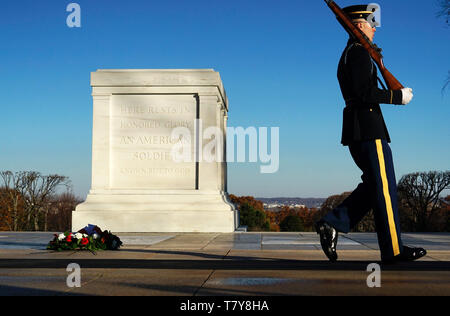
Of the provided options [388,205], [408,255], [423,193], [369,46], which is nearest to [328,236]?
[388,205]

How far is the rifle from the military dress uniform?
0.08 metres

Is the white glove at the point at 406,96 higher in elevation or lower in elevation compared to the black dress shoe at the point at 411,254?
higher

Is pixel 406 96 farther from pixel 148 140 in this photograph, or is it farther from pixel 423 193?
pixel 423 193

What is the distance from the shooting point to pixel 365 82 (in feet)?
15.8

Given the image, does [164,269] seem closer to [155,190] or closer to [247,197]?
[155,190]

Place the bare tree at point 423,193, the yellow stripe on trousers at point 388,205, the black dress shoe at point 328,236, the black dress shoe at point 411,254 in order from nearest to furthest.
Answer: the yellow stripe on trousers at point 388,205 < the black dress shoe at point 411,254 < the black dress shoe at point 328,236 < the bare tree at point 423,193

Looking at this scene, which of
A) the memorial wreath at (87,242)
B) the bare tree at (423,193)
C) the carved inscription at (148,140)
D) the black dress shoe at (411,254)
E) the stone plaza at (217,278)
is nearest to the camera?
the stone plaza at (217,278)

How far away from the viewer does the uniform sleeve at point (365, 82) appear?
4.80 metres

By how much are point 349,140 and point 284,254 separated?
2.27 meters

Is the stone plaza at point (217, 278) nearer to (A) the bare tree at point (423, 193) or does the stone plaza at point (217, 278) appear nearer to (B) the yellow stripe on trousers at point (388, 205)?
(B) the yellow stripe on trousers at point (388, 205)

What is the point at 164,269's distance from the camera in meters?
4.74

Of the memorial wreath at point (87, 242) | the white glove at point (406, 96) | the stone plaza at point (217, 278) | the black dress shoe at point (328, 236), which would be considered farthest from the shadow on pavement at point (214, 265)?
the white glove at point (406, 96)

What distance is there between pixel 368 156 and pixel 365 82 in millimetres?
672
